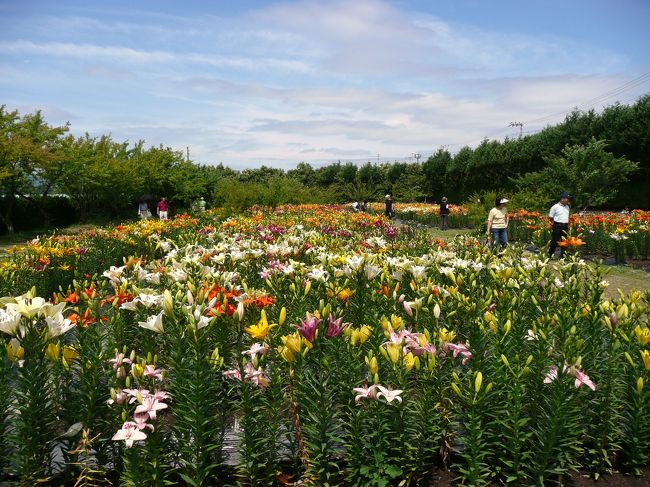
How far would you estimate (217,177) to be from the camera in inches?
1532

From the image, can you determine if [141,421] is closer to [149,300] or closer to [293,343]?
[293,343]

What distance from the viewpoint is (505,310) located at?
3.34 metres

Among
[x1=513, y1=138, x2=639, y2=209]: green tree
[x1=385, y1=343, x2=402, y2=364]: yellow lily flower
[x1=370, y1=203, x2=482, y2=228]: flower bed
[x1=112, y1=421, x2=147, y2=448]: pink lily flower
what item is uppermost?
[x1=513, y1=138, x2=639, y2=209]: green tree

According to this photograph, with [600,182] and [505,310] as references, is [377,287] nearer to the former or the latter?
[505,310]

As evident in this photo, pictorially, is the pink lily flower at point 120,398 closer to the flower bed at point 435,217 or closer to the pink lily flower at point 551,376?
the pink lily flower at point 551,376

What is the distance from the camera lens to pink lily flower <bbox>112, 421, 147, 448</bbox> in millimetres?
2047

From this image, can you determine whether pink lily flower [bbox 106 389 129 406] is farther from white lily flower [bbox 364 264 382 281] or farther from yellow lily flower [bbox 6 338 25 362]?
white lily flower [bbox 364 264 382 281]

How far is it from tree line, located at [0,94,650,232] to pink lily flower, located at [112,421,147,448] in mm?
17835

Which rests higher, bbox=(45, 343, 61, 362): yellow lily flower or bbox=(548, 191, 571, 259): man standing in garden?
bbox=(548, 191, 571, 259): man standing in garden

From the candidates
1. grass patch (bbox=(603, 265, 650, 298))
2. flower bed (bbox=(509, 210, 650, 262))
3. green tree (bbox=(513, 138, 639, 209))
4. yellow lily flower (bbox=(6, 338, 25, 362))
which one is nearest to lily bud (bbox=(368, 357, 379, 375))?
yellow lily flower (bbox=(6, 338, 25, 362))

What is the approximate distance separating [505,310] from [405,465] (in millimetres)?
1413

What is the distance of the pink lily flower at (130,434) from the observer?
2.05 m

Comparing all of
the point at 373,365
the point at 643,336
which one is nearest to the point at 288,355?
the point at 373,365

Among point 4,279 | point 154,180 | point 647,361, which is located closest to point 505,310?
point 647,361
